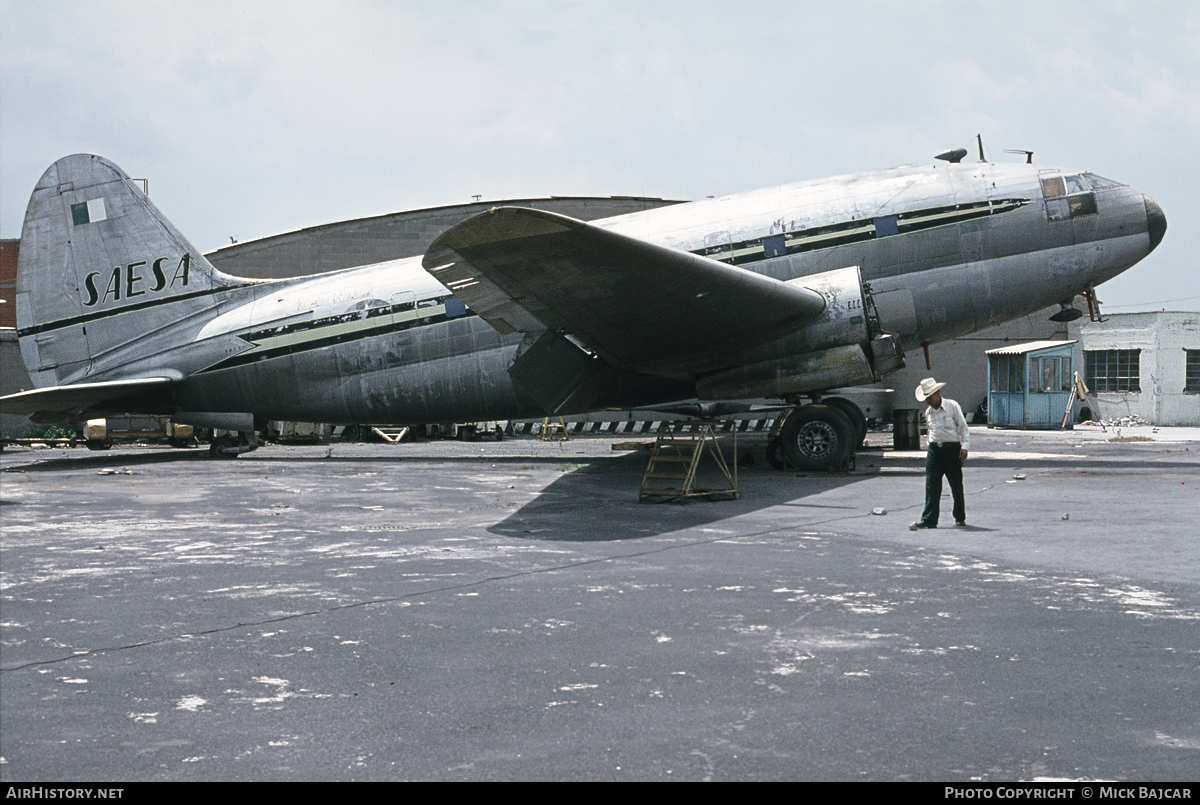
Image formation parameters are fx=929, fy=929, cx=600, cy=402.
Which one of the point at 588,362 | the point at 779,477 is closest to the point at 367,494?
the point at 588,362

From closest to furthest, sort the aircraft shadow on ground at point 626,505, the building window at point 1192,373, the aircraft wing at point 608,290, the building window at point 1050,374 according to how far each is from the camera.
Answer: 1. the aircraft shadow on ground at point 626,505
2. the aircraft wing at point 608,290
3. the building window at point 1050,374
4. the building window at point 1192,373

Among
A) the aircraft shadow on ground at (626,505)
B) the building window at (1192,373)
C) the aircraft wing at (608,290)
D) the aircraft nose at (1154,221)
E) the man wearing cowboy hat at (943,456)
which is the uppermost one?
the aircraft nose at (1154,221)

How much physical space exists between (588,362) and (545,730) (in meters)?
12.6

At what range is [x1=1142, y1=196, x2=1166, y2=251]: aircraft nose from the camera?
674 inches

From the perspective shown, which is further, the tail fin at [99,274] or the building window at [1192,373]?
the building window at [1192,373]

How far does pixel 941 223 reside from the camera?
1694 cm

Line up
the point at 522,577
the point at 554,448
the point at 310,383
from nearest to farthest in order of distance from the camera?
the point at 522,577 → the point at 310,383 → the point at 554,448

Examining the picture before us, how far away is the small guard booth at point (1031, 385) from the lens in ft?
125

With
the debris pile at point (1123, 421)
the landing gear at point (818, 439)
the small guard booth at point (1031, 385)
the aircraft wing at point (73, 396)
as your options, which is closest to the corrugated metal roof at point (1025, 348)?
the small guard booth at point (1031, 385)

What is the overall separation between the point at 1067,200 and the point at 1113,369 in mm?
32226

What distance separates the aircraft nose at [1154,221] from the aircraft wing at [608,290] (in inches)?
260

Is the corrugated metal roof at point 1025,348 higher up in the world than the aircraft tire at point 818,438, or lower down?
higher up

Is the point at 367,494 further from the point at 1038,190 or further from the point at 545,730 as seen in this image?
the point at 1038,190

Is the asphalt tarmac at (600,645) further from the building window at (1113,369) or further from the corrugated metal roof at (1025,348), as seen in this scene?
the building window at (1113,369)
